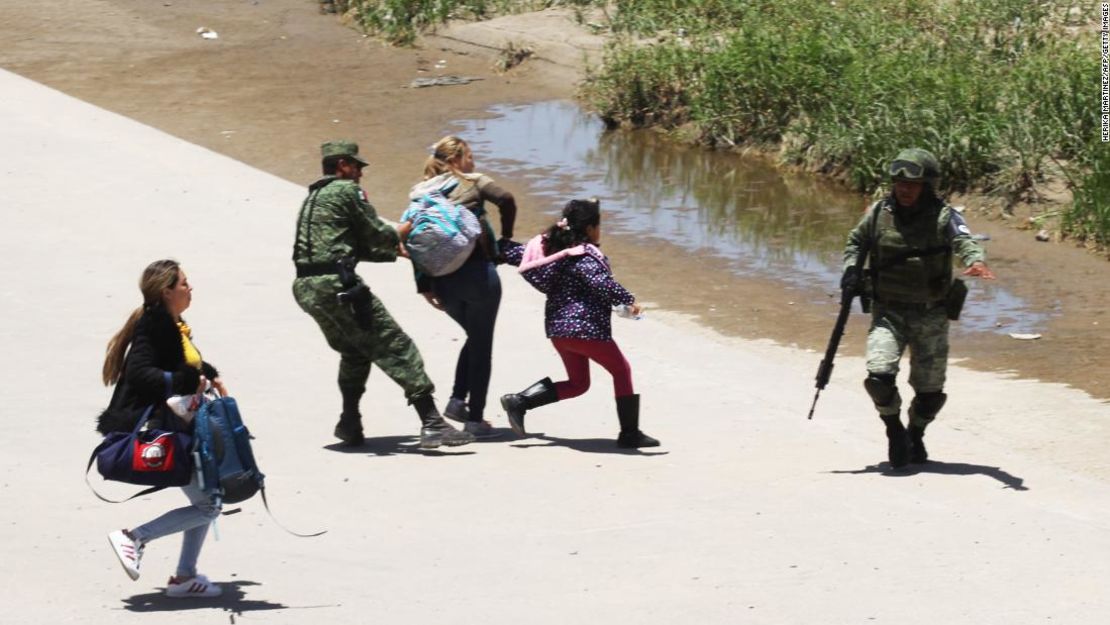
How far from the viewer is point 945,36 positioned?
67.6ft

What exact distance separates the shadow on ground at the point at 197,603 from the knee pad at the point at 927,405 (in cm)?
358

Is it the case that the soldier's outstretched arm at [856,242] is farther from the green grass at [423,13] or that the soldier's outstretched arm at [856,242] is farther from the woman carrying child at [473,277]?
the green grass at [423,13]

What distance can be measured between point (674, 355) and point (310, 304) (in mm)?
3181

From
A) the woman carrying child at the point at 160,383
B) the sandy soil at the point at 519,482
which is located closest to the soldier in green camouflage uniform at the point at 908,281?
the sandy soil at the point at 519,482

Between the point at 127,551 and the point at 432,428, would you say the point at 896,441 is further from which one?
the point at 127,551

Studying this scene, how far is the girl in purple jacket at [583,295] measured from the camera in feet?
31.1

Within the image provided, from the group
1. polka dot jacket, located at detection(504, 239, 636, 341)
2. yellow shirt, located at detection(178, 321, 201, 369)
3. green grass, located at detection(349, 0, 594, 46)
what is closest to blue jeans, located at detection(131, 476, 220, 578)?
yellow shirt, located at detection(178, 321, 201, 369)

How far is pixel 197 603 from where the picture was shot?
7.02m

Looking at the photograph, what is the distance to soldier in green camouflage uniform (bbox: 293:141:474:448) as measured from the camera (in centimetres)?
924

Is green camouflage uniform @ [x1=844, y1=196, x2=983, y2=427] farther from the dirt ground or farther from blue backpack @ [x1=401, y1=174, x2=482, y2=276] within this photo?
the dirt ground

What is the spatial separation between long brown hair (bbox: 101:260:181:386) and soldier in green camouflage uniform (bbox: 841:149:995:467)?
11.5 ft

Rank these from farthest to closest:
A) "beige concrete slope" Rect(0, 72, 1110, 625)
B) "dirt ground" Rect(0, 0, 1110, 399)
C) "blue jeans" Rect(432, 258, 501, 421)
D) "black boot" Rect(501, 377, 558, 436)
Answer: "dirt ground" Rect(0, 0, 1110, 399) < "black boot" Rect(501, 377, 558, 436) < "blue jeans" Rect(432, 258, 501, 421) < "beige concrete slope" Rect(0, 72, 1110, 625)

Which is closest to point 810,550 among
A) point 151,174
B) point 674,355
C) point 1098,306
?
point 674,355

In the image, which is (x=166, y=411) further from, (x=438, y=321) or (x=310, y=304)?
(x=438, y=321)
